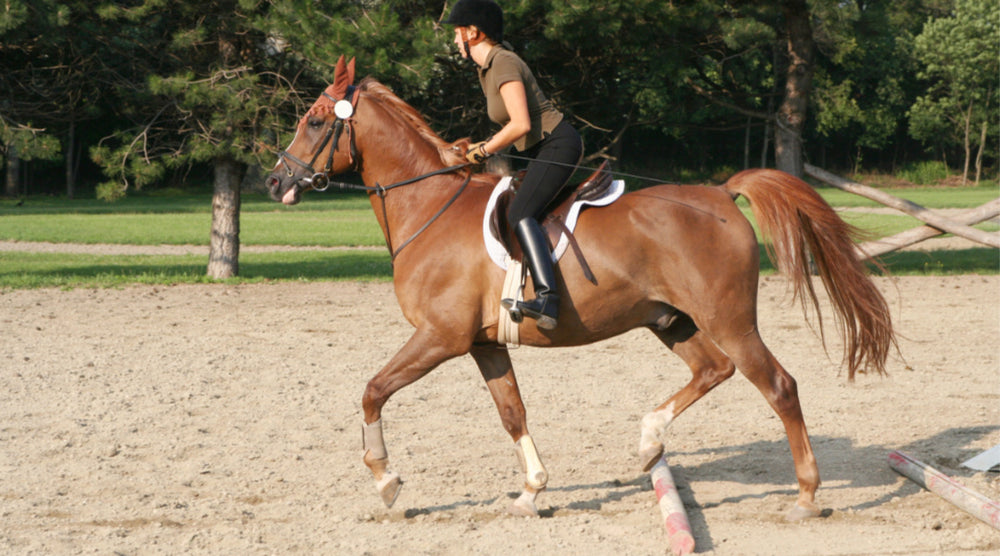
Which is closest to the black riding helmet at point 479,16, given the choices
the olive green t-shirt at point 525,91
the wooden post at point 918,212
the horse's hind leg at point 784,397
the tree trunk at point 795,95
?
the olive green t-shirt at point 525,91

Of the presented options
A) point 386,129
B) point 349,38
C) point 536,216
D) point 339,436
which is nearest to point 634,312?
point 536,216

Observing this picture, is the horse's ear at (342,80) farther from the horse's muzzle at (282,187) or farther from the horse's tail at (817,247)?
the horse's tail at (817,247)

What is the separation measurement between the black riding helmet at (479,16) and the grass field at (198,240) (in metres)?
2.60

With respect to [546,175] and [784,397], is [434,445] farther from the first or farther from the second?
[784,397]

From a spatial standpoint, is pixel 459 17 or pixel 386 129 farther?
pixel 386 129

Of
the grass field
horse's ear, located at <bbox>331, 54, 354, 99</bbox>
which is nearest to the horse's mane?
horse's ear, located at <bbox>331, 54, 354, 99</bbox>

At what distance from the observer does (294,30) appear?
12469mm

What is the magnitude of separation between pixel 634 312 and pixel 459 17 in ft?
6.31

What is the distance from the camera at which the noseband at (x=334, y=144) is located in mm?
5539

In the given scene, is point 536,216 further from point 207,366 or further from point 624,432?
point 207,366

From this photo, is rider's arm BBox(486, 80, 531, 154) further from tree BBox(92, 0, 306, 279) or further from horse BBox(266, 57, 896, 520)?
tree BBox(92, 0, 306, 279)

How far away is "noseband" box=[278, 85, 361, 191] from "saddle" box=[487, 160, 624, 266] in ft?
3.19

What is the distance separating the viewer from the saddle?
5.23m

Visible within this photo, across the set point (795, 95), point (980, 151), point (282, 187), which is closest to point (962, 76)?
point (980, 151)
